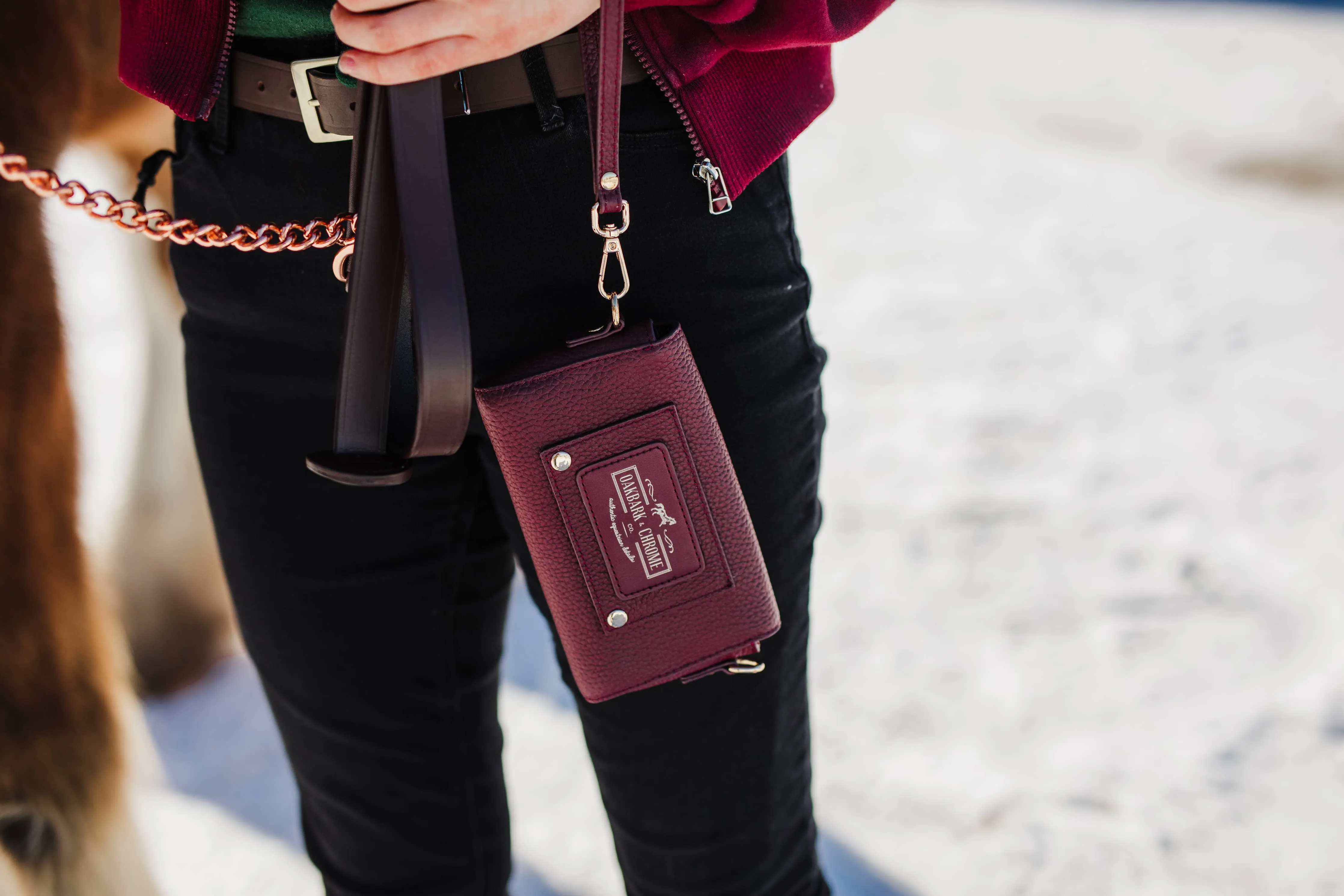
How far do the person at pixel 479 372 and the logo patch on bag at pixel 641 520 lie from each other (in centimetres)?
5

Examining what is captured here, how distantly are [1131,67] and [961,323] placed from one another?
2.26 m

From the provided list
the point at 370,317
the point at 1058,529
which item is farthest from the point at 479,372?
the point at 1058,529

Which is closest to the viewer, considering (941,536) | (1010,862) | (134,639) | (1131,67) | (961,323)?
(1010,862)

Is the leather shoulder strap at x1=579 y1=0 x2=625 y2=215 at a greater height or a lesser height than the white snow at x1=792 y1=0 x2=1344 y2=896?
greater

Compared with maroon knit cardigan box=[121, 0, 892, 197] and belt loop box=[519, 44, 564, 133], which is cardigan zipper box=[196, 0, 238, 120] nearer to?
maroon knit cardigan box=[121, 0, 892, 197]

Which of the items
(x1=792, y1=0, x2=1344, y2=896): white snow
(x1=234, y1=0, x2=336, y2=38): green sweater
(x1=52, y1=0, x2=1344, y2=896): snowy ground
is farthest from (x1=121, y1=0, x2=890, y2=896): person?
Answer: (x1=792, y1=0, x2=1344, y2=896): white snow

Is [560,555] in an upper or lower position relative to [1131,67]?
upper

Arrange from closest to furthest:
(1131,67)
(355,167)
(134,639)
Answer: (355,167)
(134,639)
(1131,67)

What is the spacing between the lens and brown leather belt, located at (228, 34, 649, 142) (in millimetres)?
433

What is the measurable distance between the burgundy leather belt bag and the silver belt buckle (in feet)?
0.14

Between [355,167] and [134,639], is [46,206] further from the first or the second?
[134,639]

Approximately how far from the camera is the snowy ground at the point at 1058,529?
1.05 m

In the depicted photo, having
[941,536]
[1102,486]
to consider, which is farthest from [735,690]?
[1102,486]

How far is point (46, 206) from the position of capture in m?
0.75
